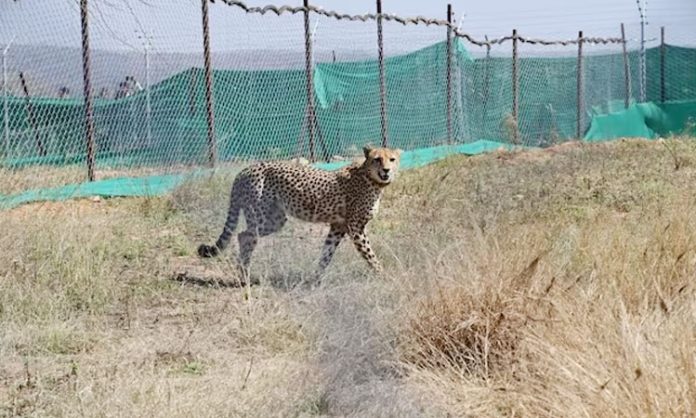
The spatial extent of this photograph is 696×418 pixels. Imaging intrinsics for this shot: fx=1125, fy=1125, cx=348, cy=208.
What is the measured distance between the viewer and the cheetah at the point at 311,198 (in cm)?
661

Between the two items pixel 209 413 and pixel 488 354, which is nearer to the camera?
pixel 209 413

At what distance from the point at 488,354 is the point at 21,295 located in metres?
2.20

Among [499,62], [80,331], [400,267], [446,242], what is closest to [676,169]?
[499,62]

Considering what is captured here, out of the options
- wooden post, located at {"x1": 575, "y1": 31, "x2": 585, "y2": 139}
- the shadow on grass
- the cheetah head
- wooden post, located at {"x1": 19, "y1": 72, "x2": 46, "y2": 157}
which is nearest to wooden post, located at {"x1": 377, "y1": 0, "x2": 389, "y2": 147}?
wooden post, located at {"x1": 19, "y1": 72, "x2": 46, "y2": 157}

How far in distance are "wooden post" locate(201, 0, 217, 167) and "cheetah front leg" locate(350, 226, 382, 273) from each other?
3285 millimetres

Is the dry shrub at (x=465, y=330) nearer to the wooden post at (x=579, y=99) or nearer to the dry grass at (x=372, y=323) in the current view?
the dry grass at (x=372, y=323)

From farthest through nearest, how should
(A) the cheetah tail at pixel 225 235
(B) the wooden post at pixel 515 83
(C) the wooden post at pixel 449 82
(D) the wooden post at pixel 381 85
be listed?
(B) the wooden post at pixel 515 83
(C) the wooden post at pixel 449 82
(D) the wooden post at pixel 381 85
(A) the cheetah tail at pixel 225 235

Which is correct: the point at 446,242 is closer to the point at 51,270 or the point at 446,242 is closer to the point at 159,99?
the point at 51,270

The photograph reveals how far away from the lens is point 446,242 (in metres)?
5.53

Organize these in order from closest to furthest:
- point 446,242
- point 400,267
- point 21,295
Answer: point 400,267
point 21,295
point 446,242

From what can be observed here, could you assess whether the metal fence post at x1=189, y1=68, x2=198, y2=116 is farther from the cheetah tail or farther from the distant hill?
the cheetah tail

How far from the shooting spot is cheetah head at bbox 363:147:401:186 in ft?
21.9

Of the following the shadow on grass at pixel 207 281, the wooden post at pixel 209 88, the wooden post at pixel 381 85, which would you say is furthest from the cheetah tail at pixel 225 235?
the wooden post at pixel 381 85

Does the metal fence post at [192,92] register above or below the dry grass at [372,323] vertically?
above
